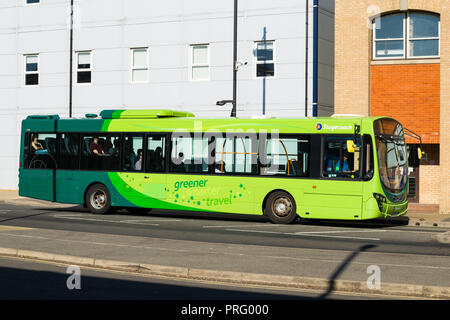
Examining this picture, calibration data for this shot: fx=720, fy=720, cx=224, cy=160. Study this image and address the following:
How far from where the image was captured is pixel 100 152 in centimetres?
2316

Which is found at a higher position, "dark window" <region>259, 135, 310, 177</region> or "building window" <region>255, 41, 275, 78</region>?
"building window" <region>255, 41, 275, 78</region>

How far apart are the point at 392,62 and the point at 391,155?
24.5 feet

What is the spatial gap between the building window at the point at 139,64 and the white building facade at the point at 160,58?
5cm

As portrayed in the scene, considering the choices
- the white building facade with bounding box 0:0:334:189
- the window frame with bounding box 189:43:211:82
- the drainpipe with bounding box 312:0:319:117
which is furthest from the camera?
the window frame with bounding box 189:43:211:82

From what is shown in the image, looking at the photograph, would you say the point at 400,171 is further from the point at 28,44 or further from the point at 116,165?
the point at 28,44

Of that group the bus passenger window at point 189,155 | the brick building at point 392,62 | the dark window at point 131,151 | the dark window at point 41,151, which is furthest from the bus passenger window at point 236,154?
the brick building at point 392,62

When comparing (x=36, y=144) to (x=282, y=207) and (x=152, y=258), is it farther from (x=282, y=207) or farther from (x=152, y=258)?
(x=152, y=258)

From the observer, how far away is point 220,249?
13.7 metres

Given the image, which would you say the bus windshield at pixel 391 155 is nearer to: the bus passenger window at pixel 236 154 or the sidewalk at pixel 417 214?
the sidewalk at pixel 417 214

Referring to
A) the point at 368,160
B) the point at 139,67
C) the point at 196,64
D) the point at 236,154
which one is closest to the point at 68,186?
the point at 236,154

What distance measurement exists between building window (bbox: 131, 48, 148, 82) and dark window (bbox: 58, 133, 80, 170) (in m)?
9.51

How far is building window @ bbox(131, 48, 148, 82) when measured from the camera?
32.7 metres

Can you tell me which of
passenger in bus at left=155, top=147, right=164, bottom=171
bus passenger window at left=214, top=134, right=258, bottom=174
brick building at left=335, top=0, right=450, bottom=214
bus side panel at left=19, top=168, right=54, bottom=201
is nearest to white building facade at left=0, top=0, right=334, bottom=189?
brick building at left=335, top=0, right=450, bottom=214

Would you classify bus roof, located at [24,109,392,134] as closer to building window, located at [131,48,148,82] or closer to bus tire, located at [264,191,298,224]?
bus tire, located at [264,191,298,224]
